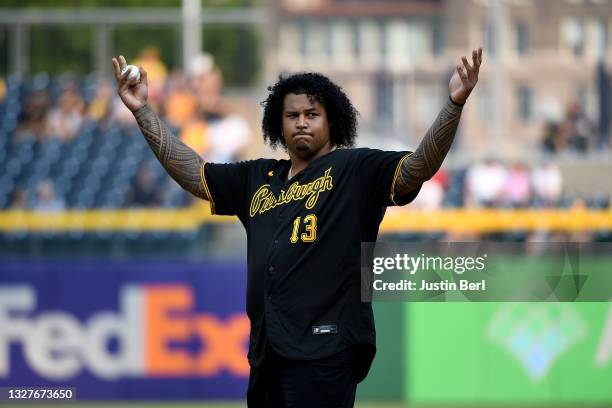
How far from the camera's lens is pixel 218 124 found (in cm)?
1455

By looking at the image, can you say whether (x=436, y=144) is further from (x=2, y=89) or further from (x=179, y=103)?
(x=2, y=89)

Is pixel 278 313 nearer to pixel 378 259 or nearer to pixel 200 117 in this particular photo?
pixel 378 259

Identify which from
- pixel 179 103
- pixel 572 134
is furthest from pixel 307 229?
pixel 572 134

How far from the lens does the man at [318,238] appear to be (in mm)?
4211

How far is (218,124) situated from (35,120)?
2520mm

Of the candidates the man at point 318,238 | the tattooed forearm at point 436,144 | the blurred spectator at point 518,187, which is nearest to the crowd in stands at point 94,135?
the blurred spectator at point 518,187

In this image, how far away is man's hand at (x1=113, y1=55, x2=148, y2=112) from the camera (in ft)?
15.1

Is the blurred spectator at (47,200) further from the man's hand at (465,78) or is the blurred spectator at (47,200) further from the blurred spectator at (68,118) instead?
the man's hand at (465,78)

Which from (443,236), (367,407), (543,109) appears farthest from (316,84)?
(543,109)

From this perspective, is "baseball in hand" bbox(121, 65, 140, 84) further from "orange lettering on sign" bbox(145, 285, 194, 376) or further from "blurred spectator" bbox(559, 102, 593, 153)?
"blurred spectator" bbox(559, 102, 593, 153)

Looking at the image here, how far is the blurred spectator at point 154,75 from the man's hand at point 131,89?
32.2 ft

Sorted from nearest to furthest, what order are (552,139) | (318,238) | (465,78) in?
1. (465,78)
2. (318,238)
3. (552,139)

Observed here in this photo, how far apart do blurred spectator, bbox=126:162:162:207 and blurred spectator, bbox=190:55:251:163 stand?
86cm

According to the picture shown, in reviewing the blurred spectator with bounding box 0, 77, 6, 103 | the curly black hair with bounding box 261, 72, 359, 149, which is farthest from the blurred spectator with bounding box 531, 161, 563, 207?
the curly black hair with bounding box 261, 72, 359, 149
